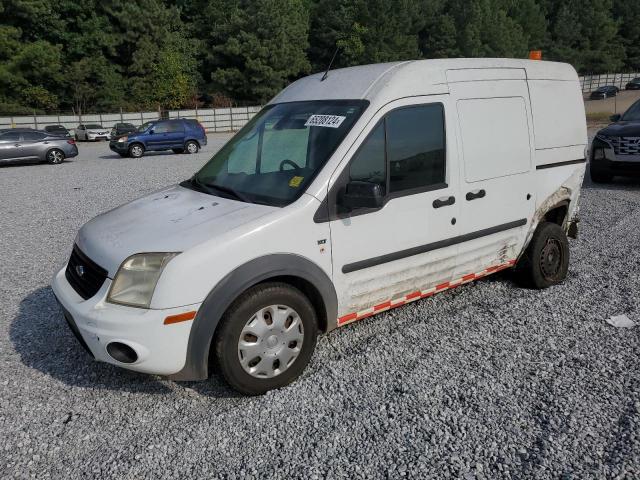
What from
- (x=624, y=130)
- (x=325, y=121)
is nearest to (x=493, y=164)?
(x=325, y=121)

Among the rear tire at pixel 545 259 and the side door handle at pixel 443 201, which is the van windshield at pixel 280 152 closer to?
the side door handle at pixel 443 201

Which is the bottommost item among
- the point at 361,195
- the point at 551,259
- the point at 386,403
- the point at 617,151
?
the point at 386,403

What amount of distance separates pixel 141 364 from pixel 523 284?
3.62 m

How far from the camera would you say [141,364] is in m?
3.10

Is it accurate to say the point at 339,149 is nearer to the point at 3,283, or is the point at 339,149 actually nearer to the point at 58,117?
the point at 3,283

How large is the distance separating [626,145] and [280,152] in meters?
8.41

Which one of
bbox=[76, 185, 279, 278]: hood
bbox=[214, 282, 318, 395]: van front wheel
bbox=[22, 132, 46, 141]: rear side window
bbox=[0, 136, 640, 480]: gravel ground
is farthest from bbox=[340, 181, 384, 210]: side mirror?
bbox=[22, 132, 46, 141]: rear side window

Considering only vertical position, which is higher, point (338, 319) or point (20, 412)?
point (338, 319)

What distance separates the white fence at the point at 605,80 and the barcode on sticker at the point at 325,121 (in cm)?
7800

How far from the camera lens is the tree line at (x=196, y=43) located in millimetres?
44969

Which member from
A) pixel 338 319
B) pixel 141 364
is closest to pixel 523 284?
pixel 338 319

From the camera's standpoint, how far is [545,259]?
507 cm

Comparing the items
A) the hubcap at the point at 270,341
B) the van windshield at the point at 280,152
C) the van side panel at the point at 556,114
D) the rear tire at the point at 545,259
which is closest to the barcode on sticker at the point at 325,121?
the van windshield at the point at 280,152

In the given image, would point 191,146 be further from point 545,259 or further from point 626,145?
point 545,259
